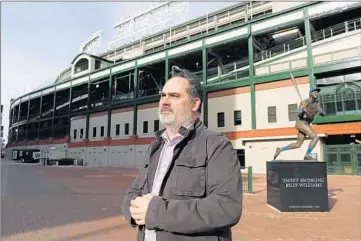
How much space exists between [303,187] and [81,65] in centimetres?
5021

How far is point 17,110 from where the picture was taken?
7425 centimetres

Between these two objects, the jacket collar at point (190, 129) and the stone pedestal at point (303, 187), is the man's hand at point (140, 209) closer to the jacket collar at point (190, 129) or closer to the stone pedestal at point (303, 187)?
the jacket collar at point (190, 129)

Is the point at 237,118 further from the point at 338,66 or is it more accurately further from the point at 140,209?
the point at 140,209

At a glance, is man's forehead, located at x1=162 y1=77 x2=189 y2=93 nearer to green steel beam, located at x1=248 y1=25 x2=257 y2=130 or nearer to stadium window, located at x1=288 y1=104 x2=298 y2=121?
stadium window, located at x1=288 y1=104 x2=298 y2=121

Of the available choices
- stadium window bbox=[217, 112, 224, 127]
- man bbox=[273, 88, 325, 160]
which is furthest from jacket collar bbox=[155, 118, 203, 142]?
stadium window bbox=[217, 112, 224, 127]

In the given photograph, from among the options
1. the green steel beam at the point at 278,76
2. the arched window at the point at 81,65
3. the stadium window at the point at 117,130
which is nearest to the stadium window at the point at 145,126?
the stadium window at the point at 117,130

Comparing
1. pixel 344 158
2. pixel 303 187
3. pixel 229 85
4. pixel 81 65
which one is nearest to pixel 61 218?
pixel 303 187

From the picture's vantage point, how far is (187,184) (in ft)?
5.65

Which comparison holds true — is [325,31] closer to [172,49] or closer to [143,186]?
[172,49]

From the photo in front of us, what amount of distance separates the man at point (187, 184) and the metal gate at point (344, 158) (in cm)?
2628

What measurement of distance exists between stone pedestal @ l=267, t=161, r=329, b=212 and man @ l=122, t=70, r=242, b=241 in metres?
7.25

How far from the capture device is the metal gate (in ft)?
79.9

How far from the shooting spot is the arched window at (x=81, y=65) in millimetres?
51594

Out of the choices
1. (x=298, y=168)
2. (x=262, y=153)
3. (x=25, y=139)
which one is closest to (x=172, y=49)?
(x=262, y=153)
